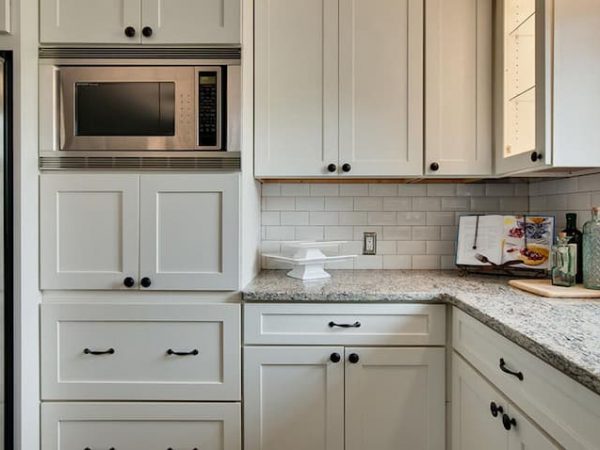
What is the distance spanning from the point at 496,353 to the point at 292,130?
1214 millimetres

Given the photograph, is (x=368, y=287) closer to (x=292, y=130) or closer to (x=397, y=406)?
(x=397, y=406)

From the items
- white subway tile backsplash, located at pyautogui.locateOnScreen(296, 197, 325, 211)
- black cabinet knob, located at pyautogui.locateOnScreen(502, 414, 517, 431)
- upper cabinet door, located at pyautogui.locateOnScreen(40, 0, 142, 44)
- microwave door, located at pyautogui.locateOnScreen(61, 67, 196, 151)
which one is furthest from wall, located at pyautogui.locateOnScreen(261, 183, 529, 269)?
black cabinet knob, located at pyautogui.locateOnScreen(502, 414, 517, 431)

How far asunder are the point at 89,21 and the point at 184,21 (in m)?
Result: 0.38

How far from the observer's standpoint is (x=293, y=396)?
1.51 meters

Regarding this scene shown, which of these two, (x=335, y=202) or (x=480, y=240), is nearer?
(x=480, y=240)

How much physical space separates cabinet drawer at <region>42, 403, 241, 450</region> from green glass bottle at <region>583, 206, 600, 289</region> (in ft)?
4.73

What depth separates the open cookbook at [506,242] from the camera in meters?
1.76

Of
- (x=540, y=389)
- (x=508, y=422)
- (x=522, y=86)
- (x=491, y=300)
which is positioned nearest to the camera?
(x=540, y=389)

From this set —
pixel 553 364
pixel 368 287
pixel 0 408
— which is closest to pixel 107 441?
pixel 0 408

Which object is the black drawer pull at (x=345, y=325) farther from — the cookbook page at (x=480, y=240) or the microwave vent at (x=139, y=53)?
the microwave vent at (x=139, y=53)

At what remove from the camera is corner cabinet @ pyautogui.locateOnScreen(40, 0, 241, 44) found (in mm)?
1506

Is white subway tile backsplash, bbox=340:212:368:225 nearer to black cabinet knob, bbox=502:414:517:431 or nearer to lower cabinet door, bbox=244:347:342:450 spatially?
lower cabinet door, bbox=244:347:342:450

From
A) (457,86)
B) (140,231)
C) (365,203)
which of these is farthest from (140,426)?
(457,86)

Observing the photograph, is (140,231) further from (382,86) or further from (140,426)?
(382,86)
